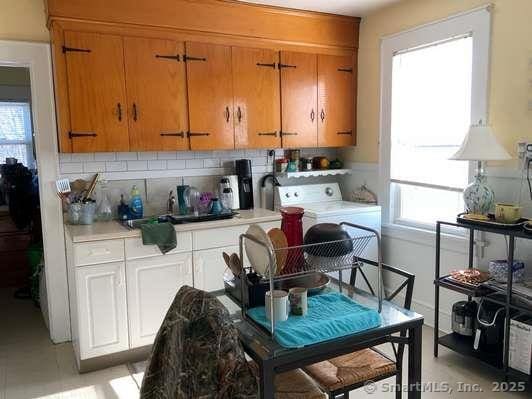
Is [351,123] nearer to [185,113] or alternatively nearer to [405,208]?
[405,208]

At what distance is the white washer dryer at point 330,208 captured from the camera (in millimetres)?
3479

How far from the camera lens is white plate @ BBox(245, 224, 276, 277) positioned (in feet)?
4.87

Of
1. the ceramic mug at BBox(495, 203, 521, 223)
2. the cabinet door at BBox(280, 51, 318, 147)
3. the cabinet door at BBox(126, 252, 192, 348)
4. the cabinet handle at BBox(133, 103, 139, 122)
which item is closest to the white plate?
the cabinet door at BBox(126, 252, 192, 348)

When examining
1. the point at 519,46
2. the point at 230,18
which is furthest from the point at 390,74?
the point at 230,18

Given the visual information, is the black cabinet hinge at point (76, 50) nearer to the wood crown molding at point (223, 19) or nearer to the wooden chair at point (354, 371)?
the wood crown molding at point (223, 19)

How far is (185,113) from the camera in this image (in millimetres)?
3211

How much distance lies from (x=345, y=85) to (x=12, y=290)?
150 inches

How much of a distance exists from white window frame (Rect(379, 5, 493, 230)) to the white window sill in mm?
40

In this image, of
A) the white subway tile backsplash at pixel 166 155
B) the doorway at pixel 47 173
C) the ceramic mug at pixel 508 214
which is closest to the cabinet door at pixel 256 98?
the white subway tile backsplash at pixel 166 155

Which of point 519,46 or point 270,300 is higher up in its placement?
point 519,46

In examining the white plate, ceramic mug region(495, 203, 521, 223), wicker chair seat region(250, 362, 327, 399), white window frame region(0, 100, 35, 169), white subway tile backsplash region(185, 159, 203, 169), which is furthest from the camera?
white window frame region(0, 100, 35, 169)

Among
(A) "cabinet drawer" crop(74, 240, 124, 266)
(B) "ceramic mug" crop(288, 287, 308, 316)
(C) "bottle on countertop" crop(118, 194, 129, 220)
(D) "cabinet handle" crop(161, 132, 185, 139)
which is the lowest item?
(A) "cabinet drawer" crop(74, 240, 124, 266)

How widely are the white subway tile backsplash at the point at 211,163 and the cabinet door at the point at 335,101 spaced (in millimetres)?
899

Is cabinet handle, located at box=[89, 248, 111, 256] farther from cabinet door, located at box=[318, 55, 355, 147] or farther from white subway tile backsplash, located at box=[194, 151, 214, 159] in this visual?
cabinet door, located at box=[318, 55, 355, 147]
